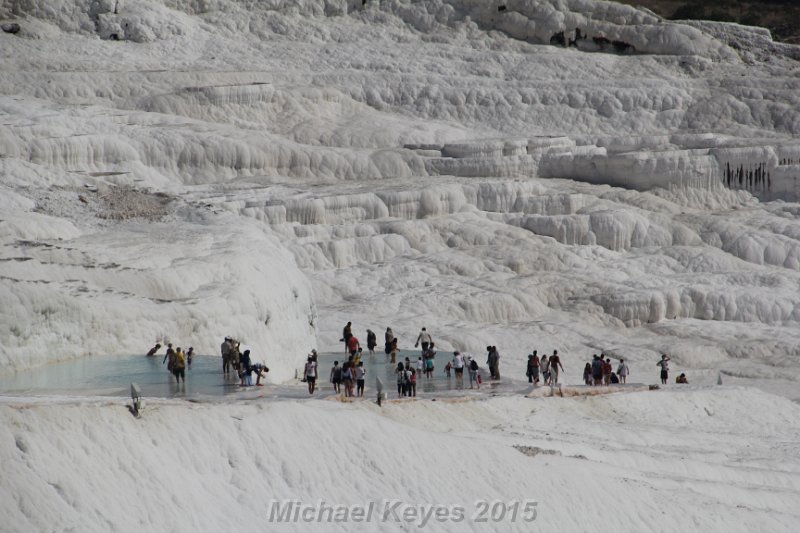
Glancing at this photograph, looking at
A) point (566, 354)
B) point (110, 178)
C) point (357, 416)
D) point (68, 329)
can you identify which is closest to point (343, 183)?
point (110, 178)

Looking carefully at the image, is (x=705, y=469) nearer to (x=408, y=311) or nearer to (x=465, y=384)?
(x=465, y=384)

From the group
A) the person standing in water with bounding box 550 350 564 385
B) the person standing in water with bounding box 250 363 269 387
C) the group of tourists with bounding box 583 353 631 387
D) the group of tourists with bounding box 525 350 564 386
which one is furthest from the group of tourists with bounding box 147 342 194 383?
the group of tourists with bounding box 583 353 631 387

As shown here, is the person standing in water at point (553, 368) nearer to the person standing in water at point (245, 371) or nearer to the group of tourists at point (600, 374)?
the group of tourists at point (600, 374)

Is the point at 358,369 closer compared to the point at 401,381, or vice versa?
the point at 358,369

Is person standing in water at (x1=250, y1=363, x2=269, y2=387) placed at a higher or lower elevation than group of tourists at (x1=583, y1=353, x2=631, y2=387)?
higher

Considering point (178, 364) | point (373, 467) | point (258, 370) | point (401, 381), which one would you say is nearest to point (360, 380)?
point (401, 381)

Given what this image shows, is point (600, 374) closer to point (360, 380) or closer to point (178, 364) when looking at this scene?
point (360, 380)

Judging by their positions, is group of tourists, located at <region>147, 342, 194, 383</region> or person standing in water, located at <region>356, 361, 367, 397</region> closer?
group of tourists, located at <region>147, 342, 194, 383</region>

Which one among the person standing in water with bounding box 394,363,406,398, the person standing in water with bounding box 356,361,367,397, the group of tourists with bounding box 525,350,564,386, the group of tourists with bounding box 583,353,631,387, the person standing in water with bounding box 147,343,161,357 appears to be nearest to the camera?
the person standing in water with bounding box 356,361,367,397

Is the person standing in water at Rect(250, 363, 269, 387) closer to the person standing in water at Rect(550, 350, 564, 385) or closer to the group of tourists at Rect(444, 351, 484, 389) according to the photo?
the group of tourists at Rect(444, 351, 484, 389)

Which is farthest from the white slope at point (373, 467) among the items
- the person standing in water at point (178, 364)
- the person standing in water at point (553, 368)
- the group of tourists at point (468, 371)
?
the person standing in water at point (178, 364)

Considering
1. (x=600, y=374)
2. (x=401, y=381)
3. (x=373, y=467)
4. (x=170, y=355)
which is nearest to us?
(x=373, y=467)

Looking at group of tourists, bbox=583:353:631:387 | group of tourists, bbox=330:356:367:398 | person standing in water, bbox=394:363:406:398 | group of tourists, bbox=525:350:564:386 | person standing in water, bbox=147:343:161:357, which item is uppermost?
person standing in water, bbox=147:343:161:357

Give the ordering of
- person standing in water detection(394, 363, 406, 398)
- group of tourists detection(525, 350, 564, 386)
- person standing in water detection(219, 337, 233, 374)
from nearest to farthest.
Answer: person standing in water detection(219, 337, 233, 374), person standing in water detection(394, 363, 406, 398), group of tourists detection(525, 350, 564, 386)
